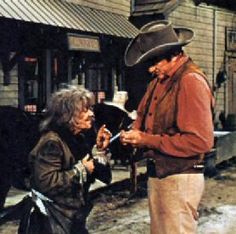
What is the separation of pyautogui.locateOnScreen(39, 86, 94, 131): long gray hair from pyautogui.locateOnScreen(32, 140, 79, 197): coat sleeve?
0.15 m

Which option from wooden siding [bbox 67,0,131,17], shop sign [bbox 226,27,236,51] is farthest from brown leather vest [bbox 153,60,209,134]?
shop sign [bbox 226,27,236,51]

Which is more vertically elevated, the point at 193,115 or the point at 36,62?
the point at 36,62

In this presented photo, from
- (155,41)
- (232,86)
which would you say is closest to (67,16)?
(155,41)

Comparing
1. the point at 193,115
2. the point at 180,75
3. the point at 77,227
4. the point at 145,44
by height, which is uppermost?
the point at 145,44

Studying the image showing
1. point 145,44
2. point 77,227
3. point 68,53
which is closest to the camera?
point 77,227

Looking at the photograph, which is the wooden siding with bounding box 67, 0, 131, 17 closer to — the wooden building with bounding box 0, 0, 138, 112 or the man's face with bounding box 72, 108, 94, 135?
the wooden building with bounding box 0, 0, 138, 112

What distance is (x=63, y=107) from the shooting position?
3.12 m

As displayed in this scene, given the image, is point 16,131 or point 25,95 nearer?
point 16,131

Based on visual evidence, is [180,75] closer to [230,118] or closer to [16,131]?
[16,131]

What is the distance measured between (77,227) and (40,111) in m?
7.48

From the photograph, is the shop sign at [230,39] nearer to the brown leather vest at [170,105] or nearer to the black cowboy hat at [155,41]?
the black cowboy hat at [155,41]

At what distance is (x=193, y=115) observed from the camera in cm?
306

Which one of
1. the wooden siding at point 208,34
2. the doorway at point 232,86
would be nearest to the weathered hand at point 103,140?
the wooden siding at point 208,34

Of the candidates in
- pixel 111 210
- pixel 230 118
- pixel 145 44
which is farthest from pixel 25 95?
pixel 230 118
